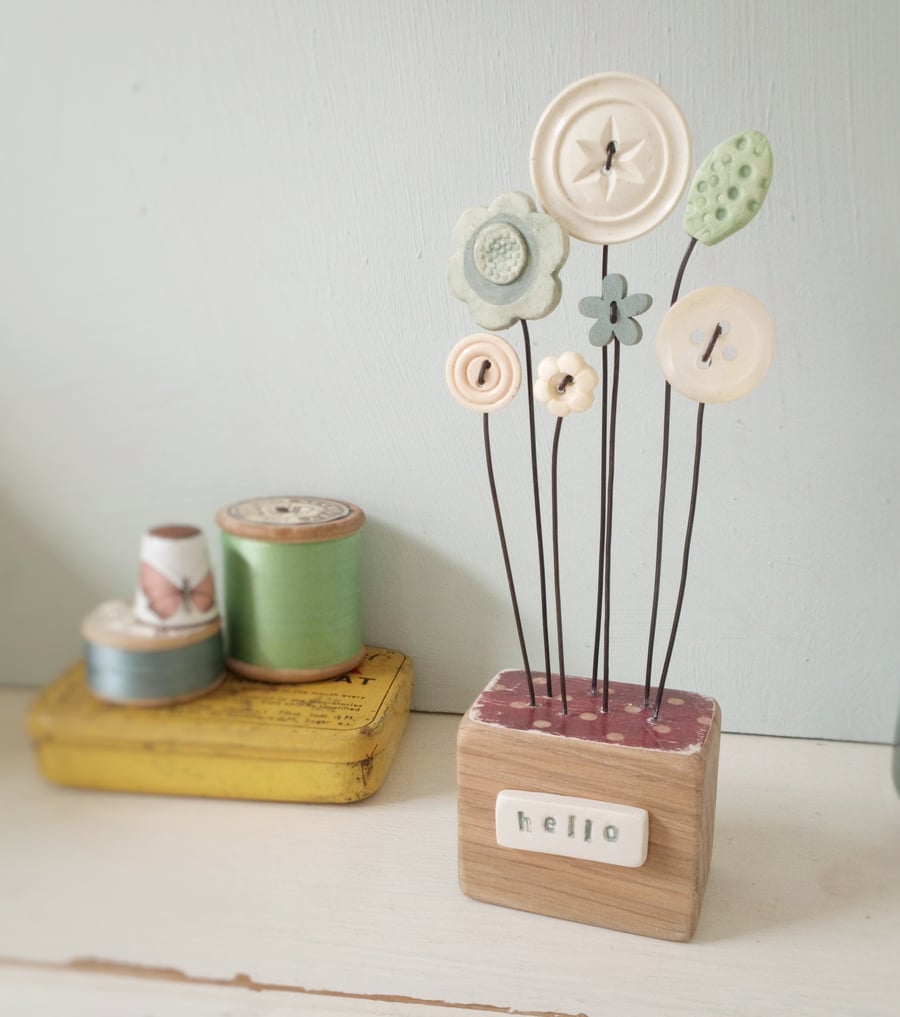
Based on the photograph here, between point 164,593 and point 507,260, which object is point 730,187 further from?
point 164,593

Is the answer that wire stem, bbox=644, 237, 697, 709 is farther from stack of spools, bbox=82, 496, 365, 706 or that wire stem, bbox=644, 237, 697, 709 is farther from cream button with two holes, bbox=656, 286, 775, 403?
stack of spools, bbox=82, 496, 365, 706

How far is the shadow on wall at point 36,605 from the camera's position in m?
0.38

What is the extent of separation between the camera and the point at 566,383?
0.36 meters

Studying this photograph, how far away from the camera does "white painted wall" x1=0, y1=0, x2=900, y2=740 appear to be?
1.33 ft

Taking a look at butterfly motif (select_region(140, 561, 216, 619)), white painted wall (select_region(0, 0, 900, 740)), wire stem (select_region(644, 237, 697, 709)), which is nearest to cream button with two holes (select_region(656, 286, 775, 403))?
wire stem (select_region(644, 237, 697, 709))

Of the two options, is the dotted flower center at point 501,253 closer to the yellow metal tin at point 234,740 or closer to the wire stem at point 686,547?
the wire stem at point 686,547

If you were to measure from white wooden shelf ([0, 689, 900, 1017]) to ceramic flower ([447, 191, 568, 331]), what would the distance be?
0.84 feet

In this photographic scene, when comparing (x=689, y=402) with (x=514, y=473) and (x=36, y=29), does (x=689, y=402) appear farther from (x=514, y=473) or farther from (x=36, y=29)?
(x=36, y=29)

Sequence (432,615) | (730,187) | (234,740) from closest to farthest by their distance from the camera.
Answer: (730,187) < (234,740) < (432,615)

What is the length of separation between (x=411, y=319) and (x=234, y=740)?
0.24 m

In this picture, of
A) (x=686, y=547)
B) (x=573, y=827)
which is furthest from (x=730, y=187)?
(x=573, y=827)

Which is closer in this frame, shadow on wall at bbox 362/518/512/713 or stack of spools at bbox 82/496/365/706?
stack of spools at bbox 82/496/365/706

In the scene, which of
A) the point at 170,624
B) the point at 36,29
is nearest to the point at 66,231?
the point at 36,29

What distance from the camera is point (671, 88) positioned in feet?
1.44
